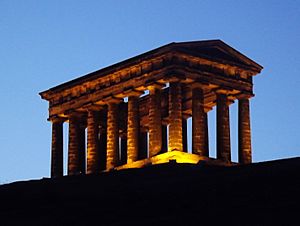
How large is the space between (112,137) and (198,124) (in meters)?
8.52

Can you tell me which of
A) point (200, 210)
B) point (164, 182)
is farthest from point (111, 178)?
point (200, 210)

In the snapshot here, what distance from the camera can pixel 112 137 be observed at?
74312mm

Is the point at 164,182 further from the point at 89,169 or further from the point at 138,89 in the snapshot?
the point at 89,169

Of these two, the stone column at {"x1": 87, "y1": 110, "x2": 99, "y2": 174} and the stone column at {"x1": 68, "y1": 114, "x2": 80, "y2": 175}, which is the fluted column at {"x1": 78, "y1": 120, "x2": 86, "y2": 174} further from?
the stone column at {"x1": 87, "y1": 110, "x2": 99, "y2": 174}

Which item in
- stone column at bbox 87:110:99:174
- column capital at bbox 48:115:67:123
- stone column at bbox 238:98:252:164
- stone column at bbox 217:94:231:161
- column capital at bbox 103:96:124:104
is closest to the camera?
stone column at bbox 217:94:231:161

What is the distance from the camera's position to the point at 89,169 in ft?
249

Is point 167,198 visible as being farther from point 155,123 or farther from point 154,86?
point 154,86

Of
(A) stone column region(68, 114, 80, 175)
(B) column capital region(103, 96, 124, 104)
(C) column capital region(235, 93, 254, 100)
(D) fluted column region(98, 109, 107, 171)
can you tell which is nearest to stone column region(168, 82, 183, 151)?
(C) column capital region(235, 93, 254, 100)

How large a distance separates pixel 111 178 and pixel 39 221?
451 inches

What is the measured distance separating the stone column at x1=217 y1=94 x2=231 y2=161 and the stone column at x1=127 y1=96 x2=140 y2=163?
666cm

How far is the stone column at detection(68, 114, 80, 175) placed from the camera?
79.2m

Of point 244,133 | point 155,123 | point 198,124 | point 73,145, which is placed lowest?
point 244,133

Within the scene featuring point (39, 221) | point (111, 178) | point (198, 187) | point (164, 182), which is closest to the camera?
point (39, 221)

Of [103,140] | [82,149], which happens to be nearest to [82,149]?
[82,149]
